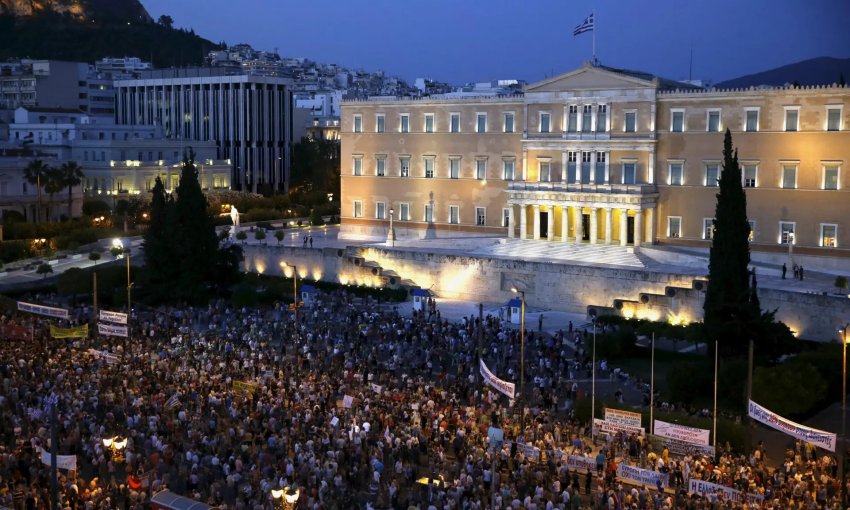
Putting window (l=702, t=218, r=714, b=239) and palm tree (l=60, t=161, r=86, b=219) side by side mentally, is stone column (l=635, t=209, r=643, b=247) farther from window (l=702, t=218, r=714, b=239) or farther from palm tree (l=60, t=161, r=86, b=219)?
palm tree (l=60, t=161, r=86, b=219)

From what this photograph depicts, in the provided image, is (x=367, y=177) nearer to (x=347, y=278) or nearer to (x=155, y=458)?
(x=347, y=278)

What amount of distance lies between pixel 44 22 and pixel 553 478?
5881 inches

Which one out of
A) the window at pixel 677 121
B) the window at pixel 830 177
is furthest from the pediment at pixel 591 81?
the window at pixel 830 177

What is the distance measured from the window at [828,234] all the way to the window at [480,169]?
2039cm

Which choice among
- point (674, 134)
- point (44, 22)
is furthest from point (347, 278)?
point (44, 22)


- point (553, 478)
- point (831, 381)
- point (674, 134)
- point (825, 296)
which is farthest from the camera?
point (674, 134)

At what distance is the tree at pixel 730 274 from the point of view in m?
35.7

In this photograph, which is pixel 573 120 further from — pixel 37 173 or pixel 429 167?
pixel 37 173

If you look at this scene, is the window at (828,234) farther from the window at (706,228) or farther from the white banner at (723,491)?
the white banner at (723,491)

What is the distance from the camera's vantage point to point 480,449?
26.3 metres

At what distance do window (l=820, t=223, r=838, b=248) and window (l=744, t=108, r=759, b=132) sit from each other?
6122 millimetres

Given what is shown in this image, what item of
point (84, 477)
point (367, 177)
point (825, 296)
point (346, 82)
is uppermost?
point (346, 82)

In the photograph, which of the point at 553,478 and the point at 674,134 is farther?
the point at 674,134

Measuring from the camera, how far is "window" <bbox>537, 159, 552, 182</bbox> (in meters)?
61.0
